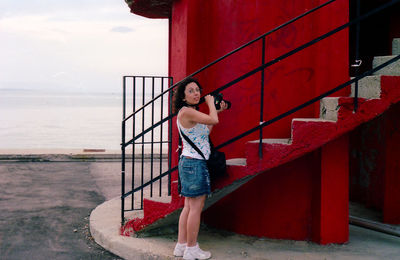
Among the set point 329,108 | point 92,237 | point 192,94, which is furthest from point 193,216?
point 92,237

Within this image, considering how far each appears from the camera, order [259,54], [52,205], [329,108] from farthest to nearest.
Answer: [52,205]
[259,54]
[329,108]

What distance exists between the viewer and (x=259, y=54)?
560 centimetres

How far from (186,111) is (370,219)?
4.05 m

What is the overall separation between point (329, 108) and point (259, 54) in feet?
4.39

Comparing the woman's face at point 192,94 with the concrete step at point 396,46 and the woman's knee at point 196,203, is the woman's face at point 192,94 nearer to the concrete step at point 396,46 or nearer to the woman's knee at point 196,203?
the woman's knee at point 196,203

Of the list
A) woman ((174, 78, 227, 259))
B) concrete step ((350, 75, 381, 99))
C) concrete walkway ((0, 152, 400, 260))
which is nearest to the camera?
concrete step ((350, 75, 381, 99))

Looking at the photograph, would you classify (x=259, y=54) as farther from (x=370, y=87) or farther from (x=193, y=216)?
(x=193, y=216)

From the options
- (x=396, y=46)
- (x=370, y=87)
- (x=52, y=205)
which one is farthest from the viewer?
(x=52, y=205)

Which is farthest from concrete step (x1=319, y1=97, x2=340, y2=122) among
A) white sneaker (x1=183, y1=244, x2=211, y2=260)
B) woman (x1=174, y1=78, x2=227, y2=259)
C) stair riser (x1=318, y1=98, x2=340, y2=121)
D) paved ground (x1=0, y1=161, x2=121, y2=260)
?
paved ground (x1=0, y1=161, x2=121, y2=260)

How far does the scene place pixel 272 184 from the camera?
5.61 meters

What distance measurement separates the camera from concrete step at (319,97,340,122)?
4.50 metres

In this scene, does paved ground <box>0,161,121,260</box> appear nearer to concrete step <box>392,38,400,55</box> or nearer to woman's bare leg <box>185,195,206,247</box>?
woman's bare leg <box>185,195,206,247</box>

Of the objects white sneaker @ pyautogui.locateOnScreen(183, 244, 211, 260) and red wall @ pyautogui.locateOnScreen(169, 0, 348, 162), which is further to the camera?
red wall @ pyautogui.locateOnScreen(169, 0, 348, 162)

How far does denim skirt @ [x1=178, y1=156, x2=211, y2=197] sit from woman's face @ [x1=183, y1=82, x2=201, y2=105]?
22.4 inches
